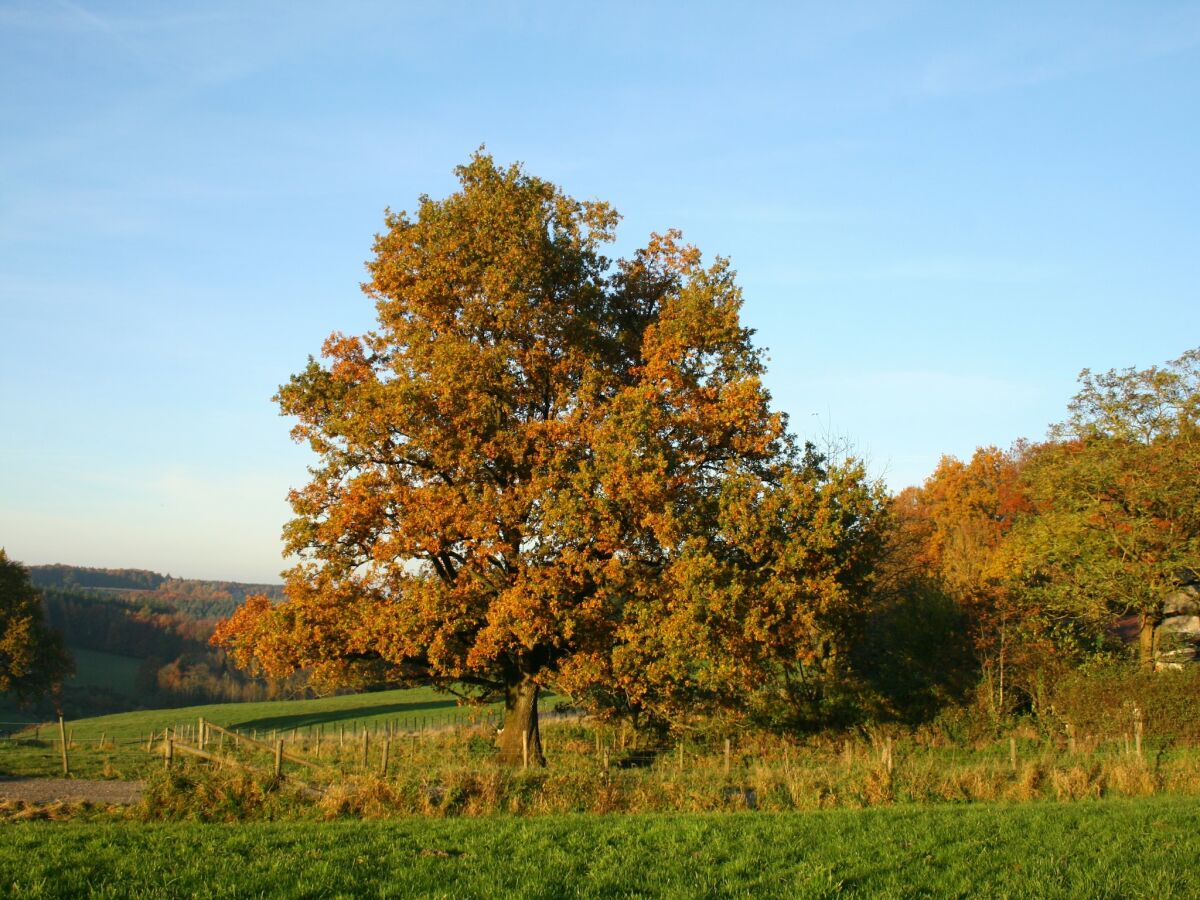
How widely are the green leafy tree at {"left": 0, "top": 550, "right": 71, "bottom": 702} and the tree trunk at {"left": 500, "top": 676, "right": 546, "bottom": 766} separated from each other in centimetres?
4065

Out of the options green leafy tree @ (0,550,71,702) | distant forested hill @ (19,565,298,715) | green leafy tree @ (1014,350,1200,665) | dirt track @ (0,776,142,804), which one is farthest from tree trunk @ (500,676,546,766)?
distant forested hill @ (19,565,298,715)

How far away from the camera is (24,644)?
168 feet

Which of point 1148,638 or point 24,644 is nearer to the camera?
point 1148,638

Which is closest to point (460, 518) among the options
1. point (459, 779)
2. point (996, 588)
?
point (459, 779)

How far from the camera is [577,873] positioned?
971 cm

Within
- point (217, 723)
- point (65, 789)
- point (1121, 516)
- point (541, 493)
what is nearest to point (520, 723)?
point (541, 493)

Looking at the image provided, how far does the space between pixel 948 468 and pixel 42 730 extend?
72.0 meters

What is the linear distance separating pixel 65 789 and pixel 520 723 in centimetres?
1221

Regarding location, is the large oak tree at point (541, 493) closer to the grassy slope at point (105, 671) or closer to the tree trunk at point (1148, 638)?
the tree trunk at point (1148, 638)

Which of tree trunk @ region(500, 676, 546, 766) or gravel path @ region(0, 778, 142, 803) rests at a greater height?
tree trunk @ region(500, 676, 546, 766)

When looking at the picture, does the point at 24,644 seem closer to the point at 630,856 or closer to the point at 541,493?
the point at 541,493

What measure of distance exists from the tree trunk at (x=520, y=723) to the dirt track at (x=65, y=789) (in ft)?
30.8

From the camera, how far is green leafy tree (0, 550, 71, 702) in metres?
51.5

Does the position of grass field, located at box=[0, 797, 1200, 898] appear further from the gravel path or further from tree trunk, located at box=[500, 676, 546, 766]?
tree trunk, located at box=[500, 676, 546, 766]
